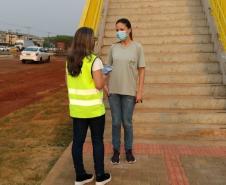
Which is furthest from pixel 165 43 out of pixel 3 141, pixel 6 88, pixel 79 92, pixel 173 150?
pixel 6 88

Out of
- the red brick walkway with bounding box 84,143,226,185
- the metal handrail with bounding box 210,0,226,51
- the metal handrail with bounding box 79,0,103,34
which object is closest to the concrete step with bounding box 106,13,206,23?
the metal handrail with bounding box 79,0,103,34

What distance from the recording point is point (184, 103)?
24.2 feet

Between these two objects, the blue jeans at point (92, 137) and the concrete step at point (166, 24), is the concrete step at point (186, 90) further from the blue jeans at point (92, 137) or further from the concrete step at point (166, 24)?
the blue jeans at point (92, 137)

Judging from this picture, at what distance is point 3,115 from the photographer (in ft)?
31.0

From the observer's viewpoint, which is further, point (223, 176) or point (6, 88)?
point (6, 88)

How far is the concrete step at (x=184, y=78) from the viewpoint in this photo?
7984mm

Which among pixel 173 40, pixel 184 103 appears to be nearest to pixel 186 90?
pixel 184 103

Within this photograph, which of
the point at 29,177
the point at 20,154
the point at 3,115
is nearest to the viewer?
the point at 29,177

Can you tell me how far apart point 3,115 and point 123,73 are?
515cm

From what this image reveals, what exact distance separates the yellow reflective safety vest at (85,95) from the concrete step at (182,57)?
173 inches

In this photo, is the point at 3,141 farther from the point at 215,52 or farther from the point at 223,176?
the point at 215,52

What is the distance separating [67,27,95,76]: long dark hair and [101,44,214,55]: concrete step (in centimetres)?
483

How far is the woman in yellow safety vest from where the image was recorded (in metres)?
4.29

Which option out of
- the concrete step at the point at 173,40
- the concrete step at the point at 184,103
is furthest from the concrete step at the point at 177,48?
the concrete step at the point at 184,103
